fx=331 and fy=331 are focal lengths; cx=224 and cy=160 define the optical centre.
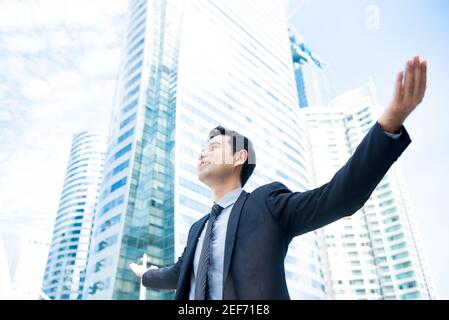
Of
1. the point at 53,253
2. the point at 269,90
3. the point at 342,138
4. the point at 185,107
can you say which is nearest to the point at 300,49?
the point at 342,138

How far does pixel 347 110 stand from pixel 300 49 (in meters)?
28.0

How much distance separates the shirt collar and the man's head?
118mm

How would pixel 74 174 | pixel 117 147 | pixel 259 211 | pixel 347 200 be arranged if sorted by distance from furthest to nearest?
1. pixel 74 174
2. pixel 117 147
3. pixel 259 211
4. pixel 347 200

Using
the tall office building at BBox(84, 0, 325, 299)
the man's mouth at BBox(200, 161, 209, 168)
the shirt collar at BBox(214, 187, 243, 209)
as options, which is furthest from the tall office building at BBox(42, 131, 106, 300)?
the shirt collar at BBox(214, 187, 243, 209)

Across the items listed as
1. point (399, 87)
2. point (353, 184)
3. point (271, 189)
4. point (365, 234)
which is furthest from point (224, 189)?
point (365, 234)

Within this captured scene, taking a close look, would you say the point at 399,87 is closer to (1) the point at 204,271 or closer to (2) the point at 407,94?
(2) the point at 407,94

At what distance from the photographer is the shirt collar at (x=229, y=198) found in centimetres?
167

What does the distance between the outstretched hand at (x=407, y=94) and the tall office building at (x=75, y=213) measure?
78.3 meters

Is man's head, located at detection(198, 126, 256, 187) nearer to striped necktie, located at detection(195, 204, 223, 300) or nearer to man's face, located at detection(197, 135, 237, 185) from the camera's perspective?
man's face, located at detection(197, 135, 237, 185)

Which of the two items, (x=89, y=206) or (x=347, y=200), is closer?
(x=347, y=200)

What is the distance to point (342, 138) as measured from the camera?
286 ft

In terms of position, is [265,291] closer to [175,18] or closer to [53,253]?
[175,18]

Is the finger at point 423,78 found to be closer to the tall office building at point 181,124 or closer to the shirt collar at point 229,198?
the shirt collar at point 229,198

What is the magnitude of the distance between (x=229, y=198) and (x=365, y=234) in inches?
3305
